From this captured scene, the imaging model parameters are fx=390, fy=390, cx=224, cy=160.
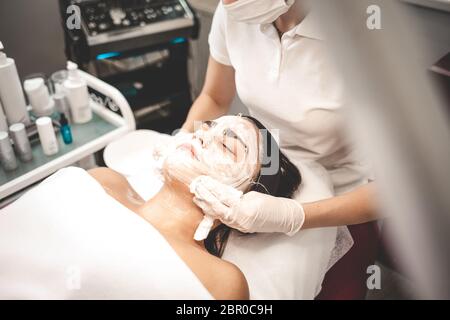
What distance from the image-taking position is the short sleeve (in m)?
1.17

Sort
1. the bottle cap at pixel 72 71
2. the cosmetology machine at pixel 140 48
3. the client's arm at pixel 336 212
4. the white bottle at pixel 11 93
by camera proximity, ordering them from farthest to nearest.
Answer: the cosmetology machine at pixel 140 48 → the bottle cap at pixel 72 71 → the white bottle at pixel 11 93 → the client's arm at pixel 336 212

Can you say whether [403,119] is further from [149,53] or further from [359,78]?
[149,53]

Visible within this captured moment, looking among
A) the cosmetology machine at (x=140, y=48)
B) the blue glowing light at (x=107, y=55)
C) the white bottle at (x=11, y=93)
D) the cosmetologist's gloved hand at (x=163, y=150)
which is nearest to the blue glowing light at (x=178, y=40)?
the cosmetology machine at (x=140, y=48)

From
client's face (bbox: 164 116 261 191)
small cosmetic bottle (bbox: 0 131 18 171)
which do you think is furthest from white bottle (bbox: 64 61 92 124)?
client's face (bbox: 164 116 261 191)

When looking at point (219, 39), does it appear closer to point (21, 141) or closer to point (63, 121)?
point (63, 121)

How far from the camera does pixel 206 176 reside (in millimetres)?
933

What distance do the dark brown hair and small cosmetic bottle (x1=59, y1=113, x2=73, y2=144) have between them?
61cm

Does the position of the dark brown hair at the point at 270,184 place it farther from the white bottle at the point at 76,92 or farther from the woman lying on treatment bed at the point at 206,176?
the white bottle at the point at 76,92

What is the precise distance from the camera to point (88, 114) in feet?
4.61

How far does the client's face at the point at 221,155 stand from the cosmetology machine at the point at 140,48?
0.77m

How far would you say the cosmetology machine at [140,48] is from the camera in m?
1.62
